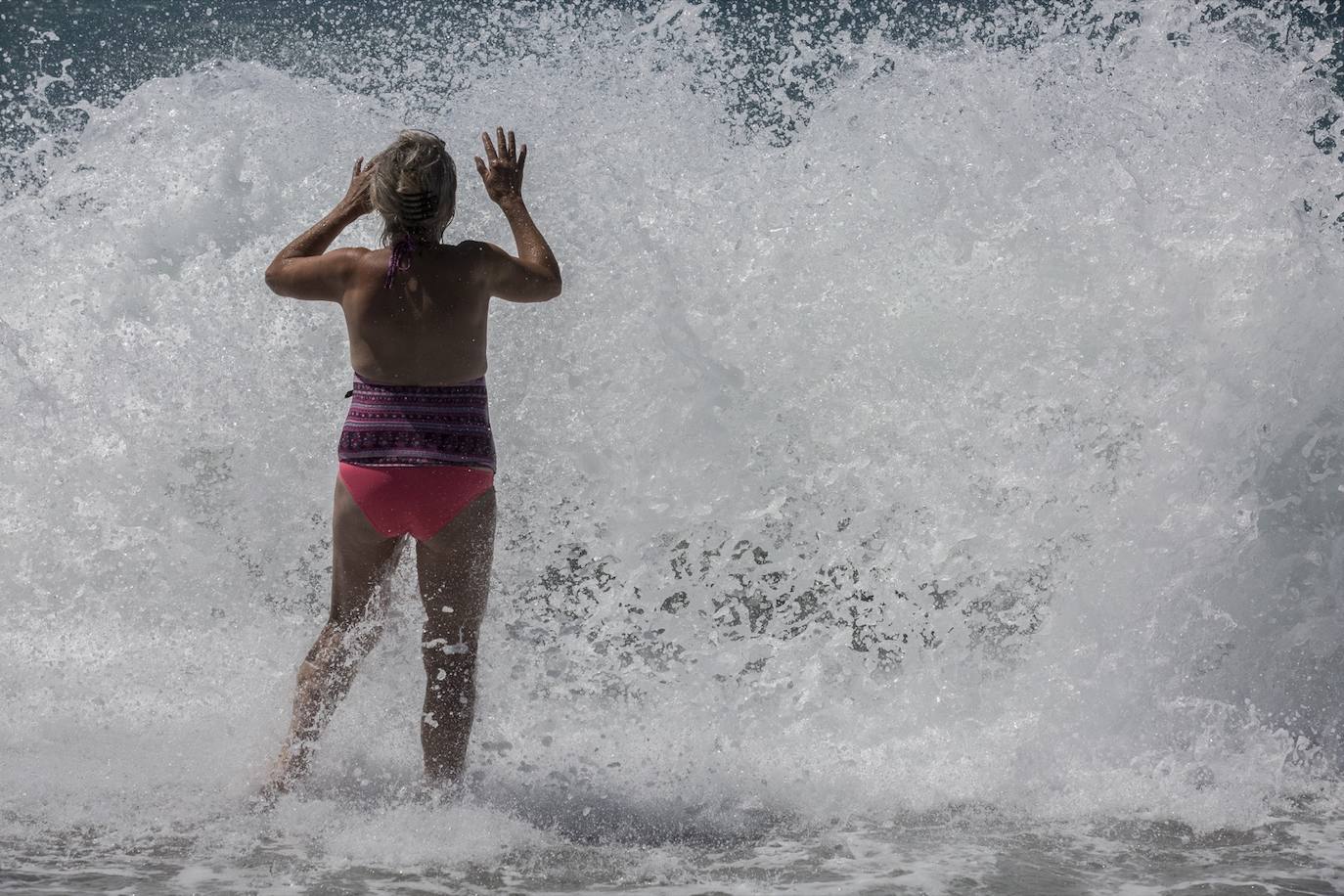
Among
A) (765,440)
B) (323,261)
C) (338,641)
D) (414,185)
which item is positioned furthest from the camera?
(765,440)

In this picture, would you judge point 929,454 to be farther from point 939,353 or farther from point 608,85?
point 608,85

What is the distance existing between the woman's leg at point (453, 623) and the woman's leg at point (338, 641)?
12 centimetres

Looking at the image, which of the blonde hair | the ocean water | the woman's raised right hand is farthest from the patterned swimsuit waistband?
the ocean water

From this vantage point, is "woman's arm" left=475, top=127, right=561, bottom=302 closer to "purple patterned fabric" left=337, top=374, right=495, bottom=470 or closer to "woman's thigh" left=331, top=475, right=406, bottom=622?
"purple patterned fabric" left=337, top=374, right=495, bottom=470

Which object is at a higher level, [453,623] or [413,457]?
[413,457]

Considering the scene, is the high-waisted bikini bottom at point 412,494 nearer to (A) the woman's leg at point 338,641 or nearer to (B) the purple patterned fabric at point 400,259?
(A) the woman's leg at point 338,641

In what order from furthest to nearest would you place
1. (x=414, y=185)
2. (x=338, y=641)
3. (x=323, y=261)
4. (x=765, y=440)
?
1. (x=765, y=440)
2. (x=338, y=641)
3. (x=323, y=261)
4. (x=414, y=185)

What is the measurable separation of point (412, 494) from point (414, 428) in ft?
0.48

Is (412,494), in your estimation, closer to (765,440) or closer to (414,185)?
(414,185)

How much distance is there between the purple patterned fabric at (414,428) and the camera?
2863 mm

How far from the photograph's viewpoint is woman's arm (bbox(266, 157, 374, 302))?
2.92 metres

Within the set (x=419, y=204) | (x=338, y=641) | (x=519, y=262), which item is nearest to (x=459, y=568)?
(x=338, y=641)

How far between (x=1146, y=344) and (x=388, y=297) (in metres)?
2.45

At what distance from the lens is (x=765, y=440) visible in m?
4.17
